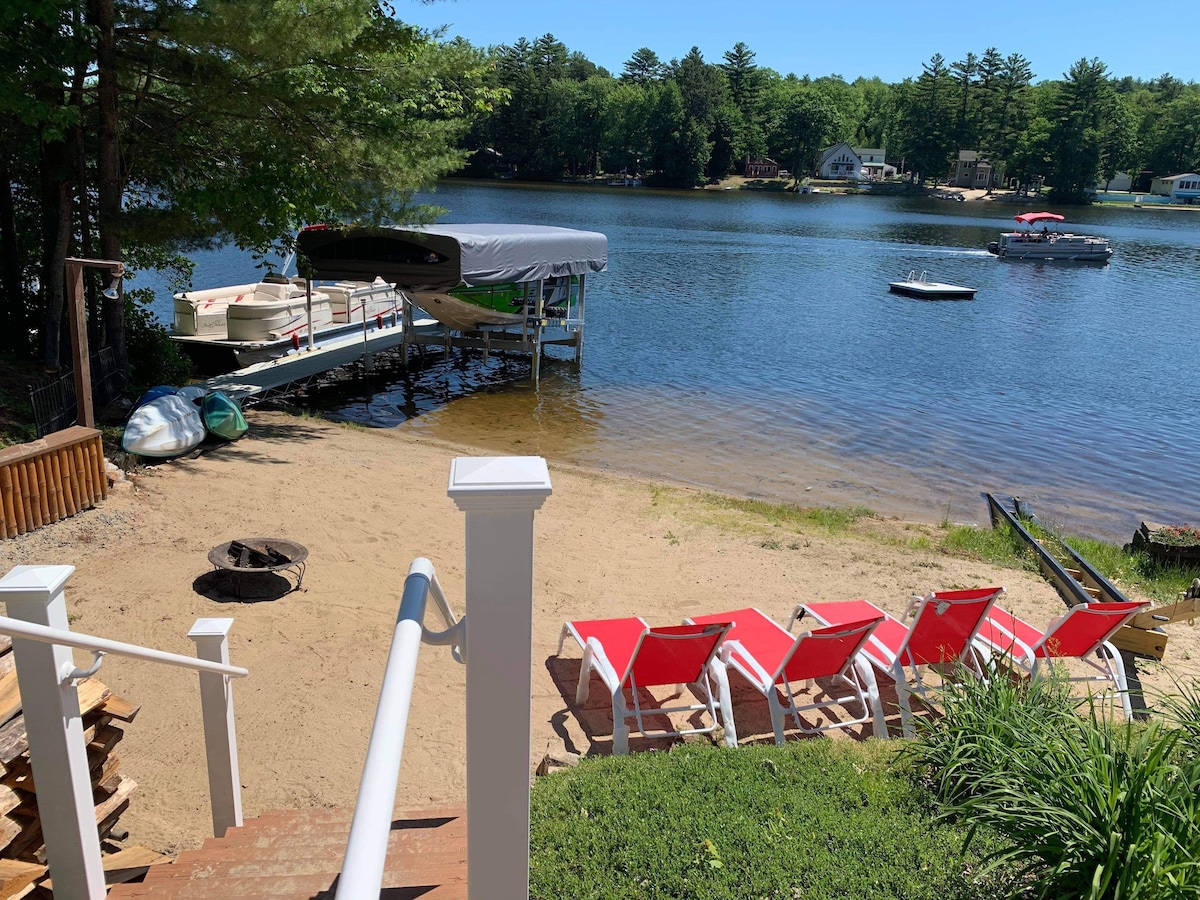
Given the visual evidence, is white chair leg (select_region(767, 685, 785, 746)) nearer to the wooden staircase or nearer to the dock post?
the wooden staircase

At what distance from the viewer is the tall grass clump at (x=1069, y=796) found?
3.04 metres

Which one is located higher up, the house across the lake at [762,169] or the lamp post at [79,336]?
the house across the lake at [762,169]

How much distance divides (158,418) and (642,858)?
9.19m

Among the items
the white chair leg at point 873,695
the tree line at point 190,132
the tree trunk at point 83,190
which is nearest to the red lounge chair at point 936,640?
the white chair leg at point 873,695

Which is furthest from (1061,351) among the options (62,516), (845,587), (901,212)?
(901,212)

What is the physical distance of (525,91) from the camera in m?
97.8

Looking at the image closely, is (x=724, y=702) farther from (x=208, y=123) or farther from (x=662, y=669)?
(x=208, y=123)

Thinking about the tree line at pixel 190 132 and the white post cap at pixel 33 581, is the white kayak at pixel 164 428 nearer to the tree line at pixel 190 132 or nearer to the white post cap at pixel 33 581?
the tree line at pixel 190 132

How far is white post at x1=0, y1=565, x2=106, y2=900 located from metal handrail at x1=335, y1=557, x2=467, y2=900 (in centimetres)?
127

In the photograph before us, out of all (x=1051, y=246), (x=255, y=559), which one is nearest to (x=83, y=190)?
(x=255, y=559)

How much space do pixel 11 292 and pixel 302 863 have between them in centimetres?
1444

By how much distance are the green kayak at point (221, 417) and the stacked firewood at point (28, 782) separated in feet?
27.6

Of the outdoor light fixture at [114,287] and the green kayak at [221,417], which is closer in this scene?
the outdoor light fixture at [114,287]

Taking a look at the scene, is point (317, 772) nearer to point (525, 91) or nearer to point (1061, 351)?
point (1061, 351)
